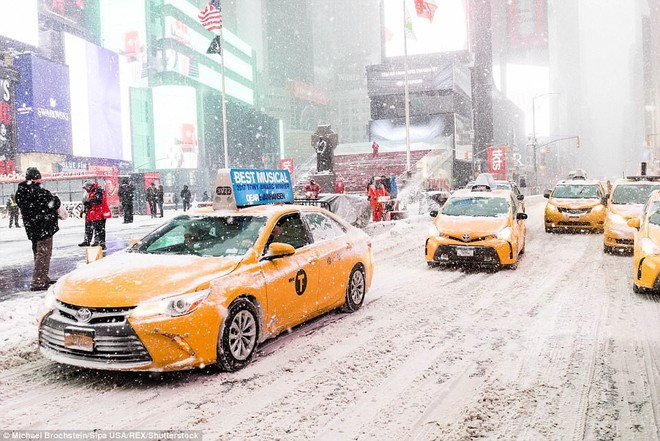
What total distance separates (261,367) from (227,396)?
715mm

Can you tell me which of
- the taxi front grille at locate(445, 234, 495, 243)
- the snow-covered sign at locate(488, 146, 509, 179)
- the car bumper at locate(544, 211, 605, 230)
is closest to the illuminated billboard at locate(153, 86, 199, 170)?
the snow-covered sign at locate(488, 146, 509, 179)

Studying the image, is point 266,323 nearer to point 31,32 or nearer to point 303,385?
point 303,385

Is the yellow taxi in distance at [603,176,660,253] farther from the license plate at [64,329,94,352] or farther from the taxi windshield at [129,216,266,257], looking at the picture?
the license plate at [64,329,94,352]

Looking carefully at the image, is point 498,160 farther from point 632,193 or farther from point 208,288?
point 208,288

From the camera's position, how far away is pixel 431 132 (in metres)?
67.4

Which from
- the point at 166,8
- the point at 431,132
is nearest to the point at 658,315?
the point at 431,132

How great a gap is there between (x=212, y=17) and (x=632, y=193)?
21.1 metres

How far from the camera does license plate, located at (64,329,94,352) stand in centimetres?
456

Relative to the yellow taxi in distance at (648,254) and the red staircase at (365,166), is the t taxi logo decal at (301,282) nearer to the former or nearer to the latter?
the yellow taxi in distance at (648,254)

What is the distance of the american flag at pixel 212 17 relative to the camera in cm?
2688

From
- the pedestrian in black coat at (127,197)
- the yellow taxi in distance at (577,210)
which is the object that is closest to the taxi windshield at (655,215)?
the yellow taxi in distance at (577,210)

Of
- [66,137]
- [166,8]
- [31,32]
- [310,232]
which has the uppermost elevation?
[166,8]

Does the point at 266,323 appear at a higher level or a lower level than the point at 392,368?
higher

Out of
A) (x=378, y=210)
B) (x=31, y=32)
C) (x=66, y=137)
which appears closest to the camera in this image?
(x=378, y=210)
